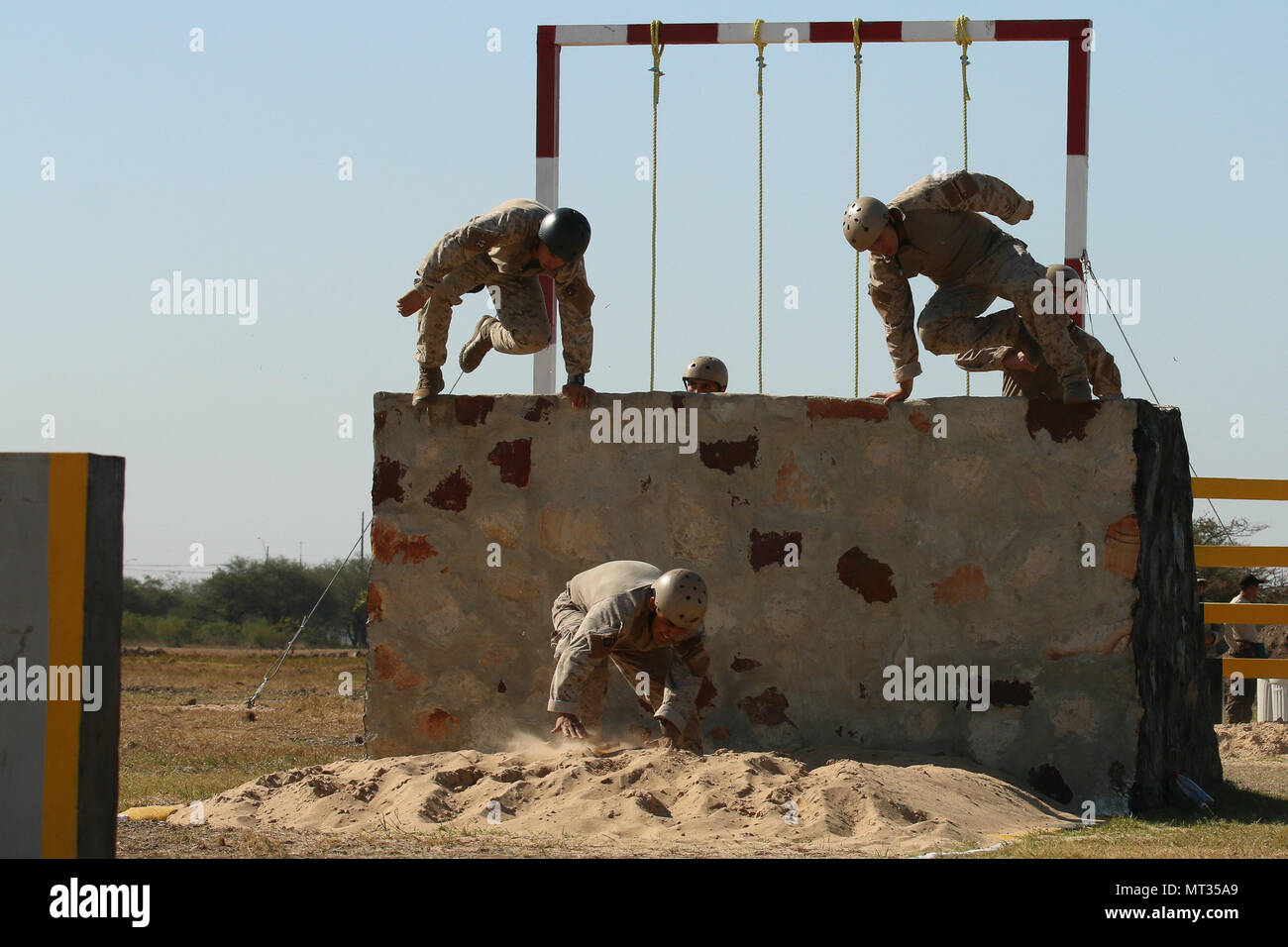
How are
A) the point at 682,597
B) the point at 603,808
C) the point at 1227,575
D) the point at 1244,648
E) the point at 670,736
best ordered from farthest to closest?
the point at 1227,575 → the point at 1244,648 → the point at 670,736 → the point at 682,597 → the point at 603,808

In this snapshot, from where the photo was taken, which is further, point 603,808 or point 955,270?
point 955,270

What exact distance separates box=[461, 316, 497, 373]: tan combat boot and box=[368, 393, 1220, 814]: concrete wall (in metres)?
0.42

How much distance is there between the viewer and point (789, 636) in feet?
28.1

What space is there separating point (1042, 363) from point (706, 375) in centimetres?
248

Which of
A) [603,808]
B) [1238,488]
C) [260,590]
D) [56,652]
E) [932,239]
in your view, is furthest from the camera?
[260,590]

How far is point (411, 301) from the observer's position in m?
8.80

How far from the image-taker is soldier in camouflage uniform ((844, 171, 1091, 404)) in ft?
28.3

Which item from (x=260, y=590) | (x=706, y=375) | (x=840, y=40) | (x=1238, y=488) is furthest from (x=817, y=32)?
(x=260, y=590)

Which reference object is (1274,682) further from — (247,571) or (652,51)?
(247,571)

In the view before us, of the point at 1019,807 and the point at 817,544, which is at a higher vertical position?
the point at 817,544

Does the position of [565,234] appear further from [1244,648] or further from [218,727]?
[1244,648]

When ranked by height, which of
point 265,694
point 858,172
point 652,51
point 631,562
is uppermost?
point 652,51
